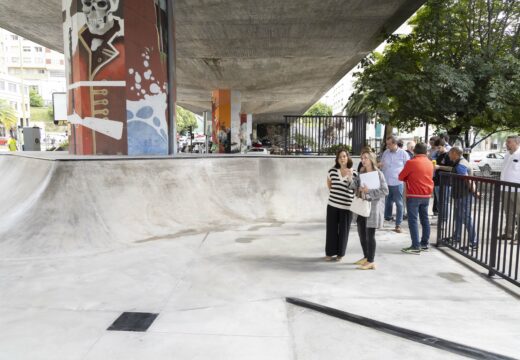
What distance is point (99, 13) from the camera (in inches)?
379

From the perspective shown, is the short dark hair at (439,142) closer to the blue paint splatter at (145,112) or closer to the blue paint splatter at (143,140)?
the blue paint splatter at (143,140)

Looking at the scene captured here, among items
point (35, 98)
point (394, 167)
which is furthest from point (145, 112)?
point (35, 98)

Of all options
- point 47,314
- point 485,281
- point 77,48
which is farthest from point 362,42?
point 47,314

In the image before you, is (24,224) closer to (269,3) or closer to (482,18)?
(269,3)

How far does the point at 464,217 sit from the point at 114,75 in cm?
843

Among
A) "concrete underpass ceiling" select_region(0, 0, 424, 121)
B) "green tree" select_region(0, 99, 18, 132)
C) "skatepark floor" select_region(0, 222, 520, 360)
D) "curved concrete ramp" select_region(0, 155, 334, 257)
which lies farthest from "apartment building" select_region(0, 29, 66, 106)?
"skatepark floor" select_region(0, 222, 520, 360)

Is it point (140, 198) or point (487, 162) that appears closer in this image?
point (140, 198)

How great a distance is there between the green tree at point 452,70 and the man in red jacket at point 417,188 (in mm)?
6752

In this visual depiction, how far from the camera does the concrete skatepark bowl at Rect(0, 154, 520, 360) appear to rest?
3.50 metres

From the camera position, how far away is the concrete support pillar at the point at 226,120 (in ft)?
98.1

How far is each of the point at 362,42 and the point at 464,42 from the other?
381 centimetres

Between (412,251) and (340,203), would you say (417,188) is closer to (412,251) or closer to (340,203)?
(412,251)

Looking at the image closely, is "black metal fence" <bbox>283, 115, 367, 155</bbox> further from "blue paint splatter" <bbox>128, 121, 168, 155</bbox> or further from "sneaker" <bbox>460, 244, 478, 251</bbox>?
"sneaker" <bbox>460, 244, 478, 251</bbox>

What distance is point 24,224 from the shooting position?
22.4ft
